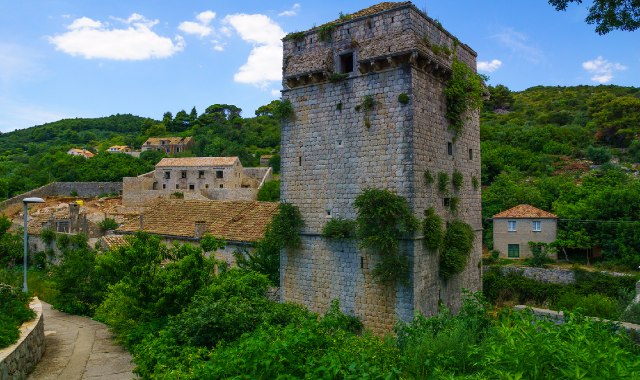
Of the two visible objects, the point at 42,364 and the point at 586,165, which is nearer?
the point at 42,364

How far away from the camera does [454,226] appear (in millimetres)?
15328

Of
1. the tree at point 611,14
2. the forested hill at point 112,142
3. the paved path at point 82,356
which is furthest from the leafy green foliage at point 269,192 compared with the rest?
the tree at point 611,14

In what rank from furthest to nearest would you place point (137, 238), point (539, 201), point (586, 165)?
point (586, 165), point (539, 201), point (137, 238)

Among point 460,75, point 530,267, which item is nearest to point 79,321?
point 460,75

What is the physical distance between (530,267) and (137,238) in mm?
24074

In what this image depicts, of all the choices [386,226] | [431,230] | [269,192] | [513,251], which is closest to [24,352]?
[386,226]

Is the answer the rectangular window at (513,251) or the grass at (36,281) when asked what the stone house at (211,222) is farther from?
the rectangular window at (513,251)

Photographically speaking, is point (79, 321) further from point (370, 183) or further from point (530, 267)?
point (530, 267)

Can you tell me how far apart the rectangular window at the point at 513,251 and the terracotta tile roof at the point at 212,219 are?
689 inches

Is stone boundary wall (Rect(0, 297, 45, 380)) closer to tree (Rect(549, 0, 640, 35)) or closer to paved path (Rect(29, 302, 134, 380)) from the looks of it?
paved path (Rect(29, 302, 134, 380))

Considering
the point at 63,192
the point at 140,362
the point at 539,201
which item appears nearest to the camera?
the point at 140,362

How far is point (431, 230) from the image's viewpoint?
46.0ft

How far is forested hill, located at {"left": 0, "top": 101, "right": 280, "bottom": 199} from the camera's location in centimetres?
6475

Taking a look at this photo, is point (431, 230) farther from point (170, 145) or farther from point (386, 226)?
point (170, 145)
